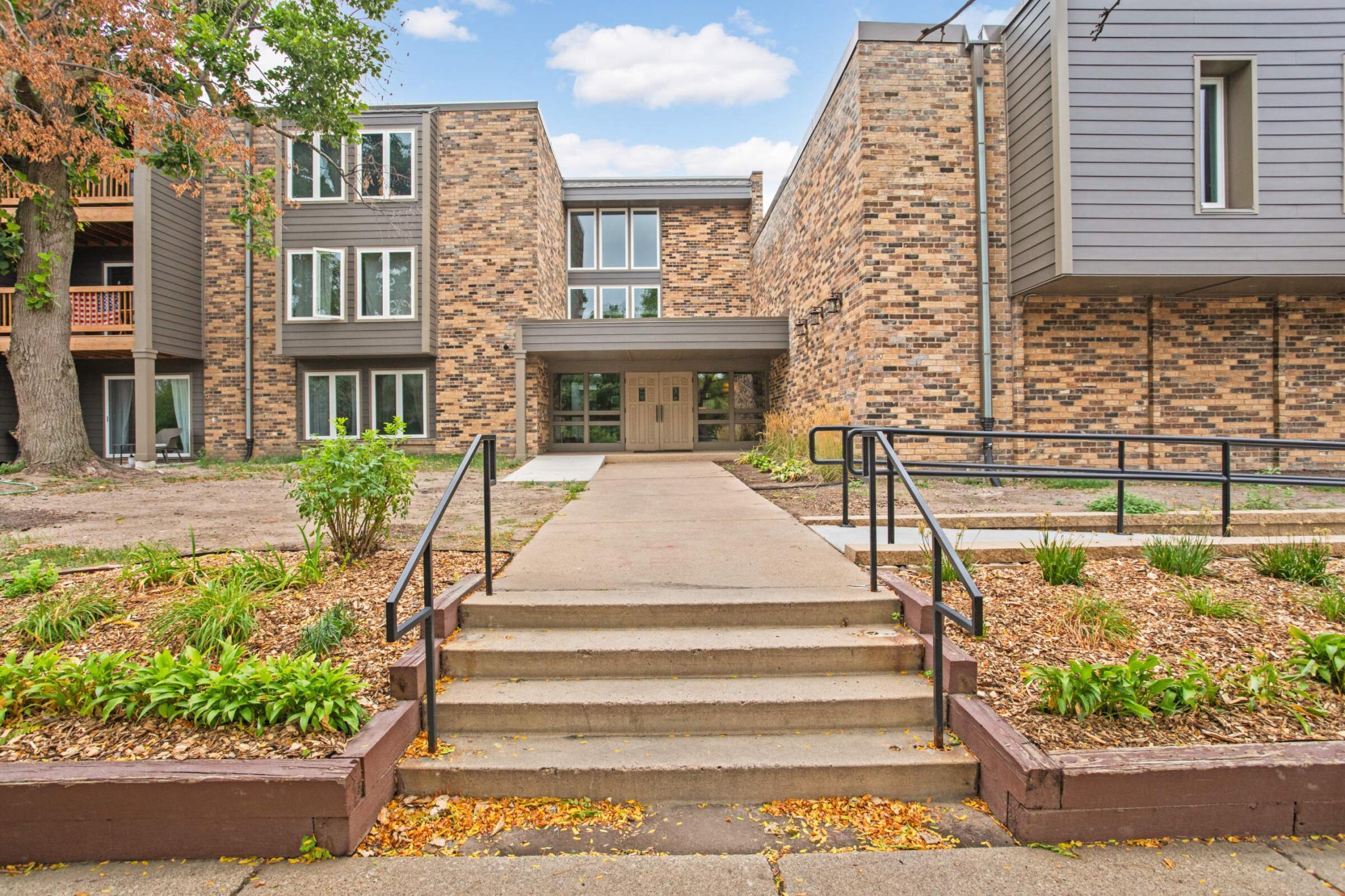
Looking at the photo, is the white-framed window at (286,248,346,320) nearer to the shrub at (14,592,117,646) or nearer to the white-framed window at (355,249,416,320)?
the white-framed window at (355,249,416,320)

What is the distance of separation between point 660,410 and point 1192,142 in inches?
451

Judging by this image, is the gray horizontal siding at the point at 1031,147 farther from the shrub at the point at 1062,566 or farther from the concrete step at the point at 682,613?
the concrete step at the point at 682,613

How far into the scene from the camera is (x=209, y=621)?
313 cm

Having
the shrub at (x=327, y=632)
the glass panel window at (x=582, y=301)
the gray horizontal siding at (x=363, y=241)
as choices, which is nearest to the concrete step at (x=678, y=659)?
the shrub at (x=327, y=632)

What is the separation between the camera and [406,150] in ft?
46.5

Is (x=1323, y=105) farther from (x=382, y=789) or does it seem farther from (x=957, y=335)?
(x=382, y=789)

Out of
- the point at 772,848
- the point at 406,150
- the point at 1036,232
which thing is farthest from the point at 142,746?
the point at 406,150

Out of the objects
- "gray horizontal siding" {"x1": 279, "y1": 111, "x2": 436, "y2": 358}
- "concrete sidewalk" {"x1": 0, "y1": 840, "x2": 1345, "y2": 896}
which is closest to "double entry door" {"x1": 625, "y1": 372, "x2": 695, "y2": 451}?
"gray horizontal siding" {"x1": 279, "y1": 111, "x2": 436, "y2": 358}

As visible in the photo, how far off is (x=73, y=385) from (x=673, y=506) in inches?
431

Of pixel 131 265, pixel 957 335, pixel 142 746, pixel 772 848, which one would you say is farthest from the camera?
pixel 131 265

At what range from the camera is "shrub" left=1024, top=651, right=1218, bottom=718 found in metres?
2.52

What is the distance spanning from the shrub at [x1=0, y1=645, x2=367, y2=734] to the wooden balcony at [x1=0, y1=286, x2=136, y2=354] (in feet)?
45.0

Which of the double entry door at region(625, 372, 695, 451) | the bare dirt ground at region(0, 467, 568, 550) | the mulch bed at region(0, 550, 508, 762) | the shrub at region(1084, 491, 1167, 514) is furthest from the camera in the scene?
the double entry door at region(625, 372, 695, 451)

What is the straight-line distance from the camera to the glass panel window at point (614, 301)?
18.3m
